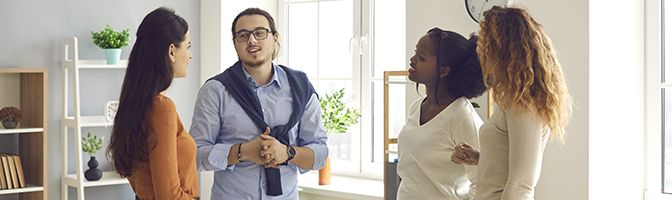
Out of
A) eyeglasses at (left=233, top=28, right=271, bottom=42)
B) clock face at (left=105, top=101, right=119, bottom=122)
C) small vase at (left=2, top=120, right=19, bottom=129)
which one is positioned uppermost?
eyeglasses at (left=233, top=28, right=271, bottom=42)

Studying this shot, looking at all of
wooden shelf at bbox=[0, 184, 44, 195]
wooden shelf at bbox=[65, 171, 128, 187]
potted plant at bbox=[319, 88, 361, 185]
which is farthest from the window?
wooden shelf at bbox=[0, 184, 44, 195]

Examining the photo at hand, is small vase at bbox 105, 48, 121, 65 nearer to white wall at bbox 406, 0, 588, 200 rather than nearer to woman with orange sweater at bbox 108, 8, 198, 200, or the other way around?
white wall at bbox 406, 0, 588, 200

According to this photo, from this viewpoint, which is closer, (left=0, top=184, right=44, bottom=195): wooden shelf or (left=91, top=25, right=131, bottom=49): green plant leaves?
(left=0, top=184, right=44, bottom=195): wooden shelf

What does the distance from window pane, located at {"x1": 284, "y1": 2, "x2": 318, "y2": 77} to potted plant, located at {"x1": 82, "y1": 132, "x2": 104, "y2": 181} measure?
1.34m

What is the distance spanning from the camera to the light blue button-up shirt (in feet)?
10.4

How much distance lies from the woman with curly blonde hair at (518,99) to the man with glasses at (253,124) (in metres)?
0.87

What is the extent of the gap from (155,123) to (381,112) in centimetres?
301

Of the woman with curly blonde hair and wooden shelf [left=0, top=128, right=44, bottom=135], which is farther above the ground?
the woman with curly blonde hair

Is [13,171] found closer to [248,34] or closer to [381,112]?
[381,112]

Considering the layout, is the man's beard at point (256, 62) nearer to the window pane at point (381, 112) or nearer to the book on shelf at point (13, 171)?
the window pane at point (381, 112)

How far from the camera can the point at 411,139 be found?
291cm

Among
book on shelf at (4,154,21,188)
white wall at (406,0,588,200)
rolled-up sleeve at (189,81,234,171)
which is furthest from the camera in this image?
book on shelf at (4,154,21,188)
